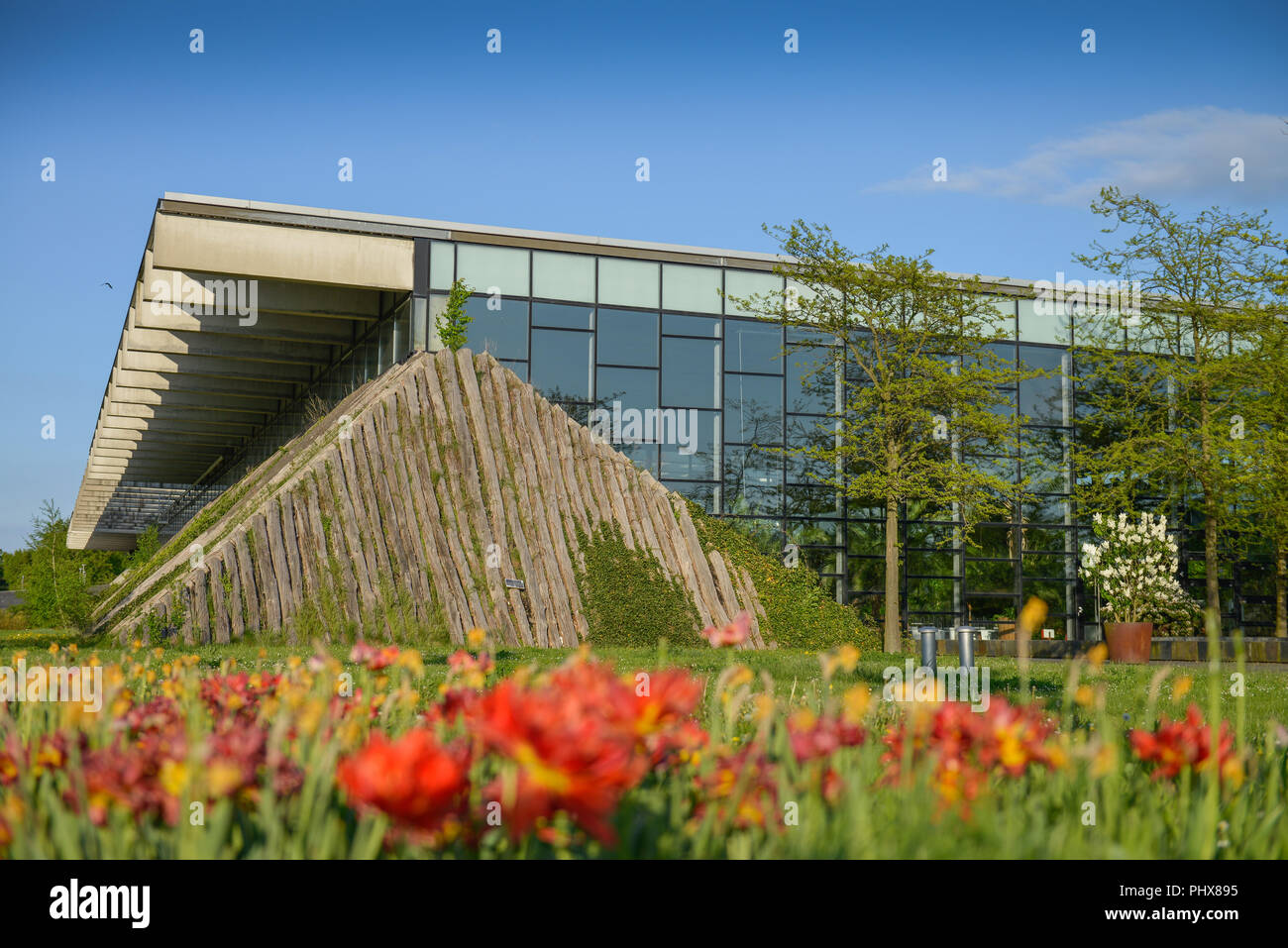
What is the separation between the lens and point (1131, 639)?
53.9 feet

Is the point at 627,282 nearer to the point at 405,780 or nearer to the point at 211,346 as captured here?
the point at 211,346

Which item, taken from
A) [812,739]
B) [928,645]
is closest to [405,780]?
[812,739]

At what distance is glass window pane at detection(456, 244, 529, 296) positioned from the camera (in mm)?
Answer: 20031

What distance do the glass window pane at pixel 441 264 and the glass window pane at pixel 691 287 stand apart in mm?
4397

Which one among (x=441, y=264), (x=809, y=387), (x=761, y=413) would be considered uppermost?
(x=441, y=264)

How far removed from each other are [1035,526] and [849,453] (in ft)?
24.1

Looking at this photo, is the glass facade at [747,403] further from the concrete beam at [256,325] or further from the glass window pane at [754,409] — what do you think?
the concrete beam at [256,325]

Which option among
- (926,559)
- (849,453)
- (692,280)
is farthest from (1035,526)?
(692,280)

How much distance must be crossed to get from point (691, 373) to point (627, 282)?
2272 mm

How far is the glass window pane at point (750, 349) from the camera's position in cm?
2183

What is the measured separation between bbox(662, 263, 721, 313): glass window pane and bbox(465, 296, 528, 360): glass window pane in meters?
3.06

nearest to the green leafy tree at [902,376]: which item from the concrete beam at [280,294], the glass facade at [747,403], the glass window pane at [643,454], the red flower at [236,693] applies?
the glass facade at [747,403]

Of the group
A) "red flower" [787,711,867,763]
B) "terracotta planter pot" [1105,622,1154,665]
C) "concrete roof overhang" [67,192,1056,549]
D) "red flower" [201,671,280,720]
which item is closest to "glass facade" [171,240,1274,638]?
"concrete roof overhang" [67,192,1056,549]

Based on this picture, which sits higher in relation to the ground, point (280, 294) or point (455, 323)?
point (280, 294)
